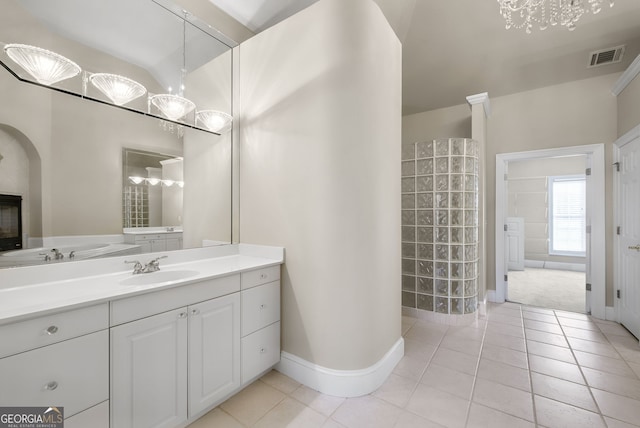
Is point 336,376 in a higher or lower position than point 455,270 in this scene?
lower

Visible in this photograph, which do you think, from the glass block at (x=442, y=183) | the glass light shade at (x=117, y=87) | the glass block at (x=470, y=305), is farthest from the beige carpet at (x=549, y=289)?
the glass light shade at (x=117, y=87)

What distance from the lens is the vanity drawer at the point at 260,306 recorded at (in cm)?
181

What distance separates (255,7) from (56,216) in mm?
2347

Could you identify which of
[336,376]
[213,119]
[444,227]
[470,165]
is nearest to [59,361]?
[336,376]

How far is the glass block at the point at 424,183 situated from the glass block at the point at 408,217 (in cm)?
29

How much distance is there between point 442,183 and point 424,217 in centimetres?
45

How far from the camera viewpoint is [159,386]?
1.36 m

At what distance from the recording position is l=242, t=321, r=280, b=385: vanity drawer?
179cm

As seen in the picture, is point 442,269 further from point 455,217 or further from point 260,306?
point 260,306

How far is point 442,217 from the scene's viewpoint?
10.2ft

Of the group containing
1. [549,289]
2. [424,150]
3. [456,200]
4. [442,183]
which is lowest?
[549,289]

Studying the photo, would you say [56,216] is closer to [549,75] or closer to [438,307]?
[438,307]

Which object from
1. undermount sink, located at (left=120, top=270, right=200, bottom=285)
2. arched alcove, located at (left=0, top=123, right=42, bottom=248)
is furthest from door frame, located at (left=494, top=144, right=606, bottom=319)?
arched alcove, located at (left=0, top=123, right=42, bottom=248)

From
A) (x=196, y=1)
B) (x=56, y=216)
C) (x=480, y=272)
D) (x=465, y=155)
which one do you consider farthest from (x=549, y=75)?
(x=56, y=216)
